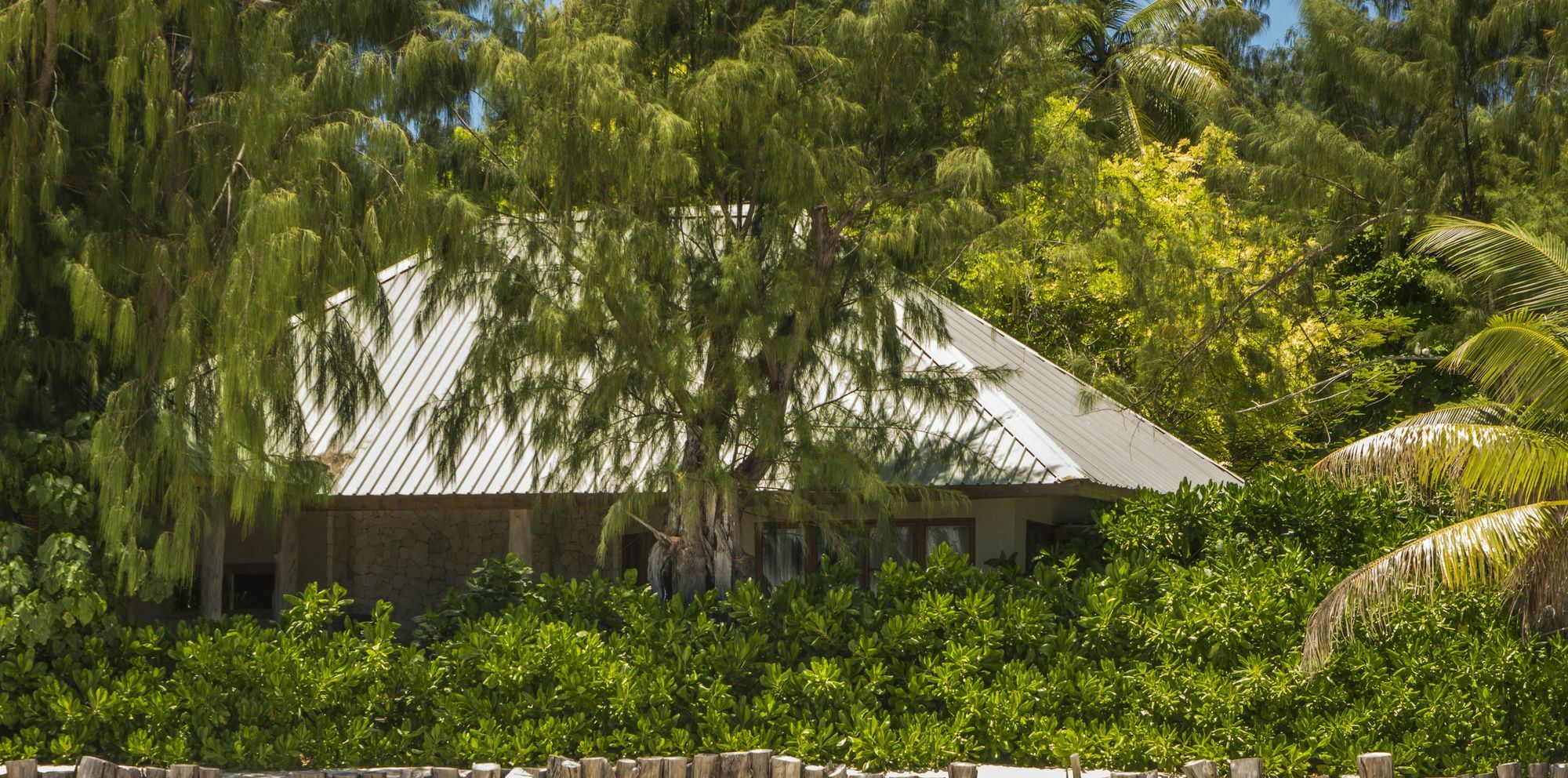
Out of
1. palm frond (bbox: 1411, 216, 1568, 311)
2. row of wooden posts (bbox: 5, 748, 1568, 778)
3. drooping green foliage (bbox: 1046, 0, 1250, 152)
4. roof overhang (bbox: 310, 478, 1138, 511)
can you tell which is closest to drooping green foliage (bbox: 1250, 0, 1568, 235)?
drooping green foliage (bbox: 1046, 0, 1250, 152)

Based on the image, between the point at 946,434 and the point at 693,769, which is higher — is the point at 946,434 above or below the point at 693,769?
above

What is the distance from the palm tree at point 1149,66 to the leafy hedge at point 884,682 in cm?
1550

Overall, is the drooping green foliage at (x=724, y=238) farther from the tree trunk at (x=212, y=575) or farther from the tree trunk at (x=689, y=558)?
the tree trunk at (x=212, y=575)

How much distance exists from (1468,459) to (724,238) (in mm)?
5876

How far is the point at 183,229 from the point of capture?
35.9 feet

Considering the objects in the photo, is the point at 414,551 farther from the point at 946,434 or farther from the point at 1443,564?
the point at 1443,564

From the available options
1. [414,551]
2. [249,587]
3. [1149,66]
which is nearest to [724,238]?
[414,551]

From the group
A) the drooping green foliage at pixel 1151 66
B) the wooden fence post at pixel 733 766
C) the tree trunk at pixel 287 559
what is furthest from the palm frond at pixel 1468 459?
the drooping green foliage at pixel 1151 66

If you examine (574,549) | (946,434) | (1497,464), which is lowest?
(574,549)

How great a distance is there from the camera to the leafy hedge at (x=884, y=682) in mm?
10242

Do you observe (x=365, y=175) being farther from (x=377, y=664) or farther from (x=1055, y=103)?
(x=1055, y=103)

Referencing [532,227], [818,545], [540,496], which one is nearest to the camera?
[532,227]

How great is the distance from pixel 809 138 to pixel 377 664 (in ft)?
17.4

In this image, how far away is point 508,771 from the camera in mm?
10195
